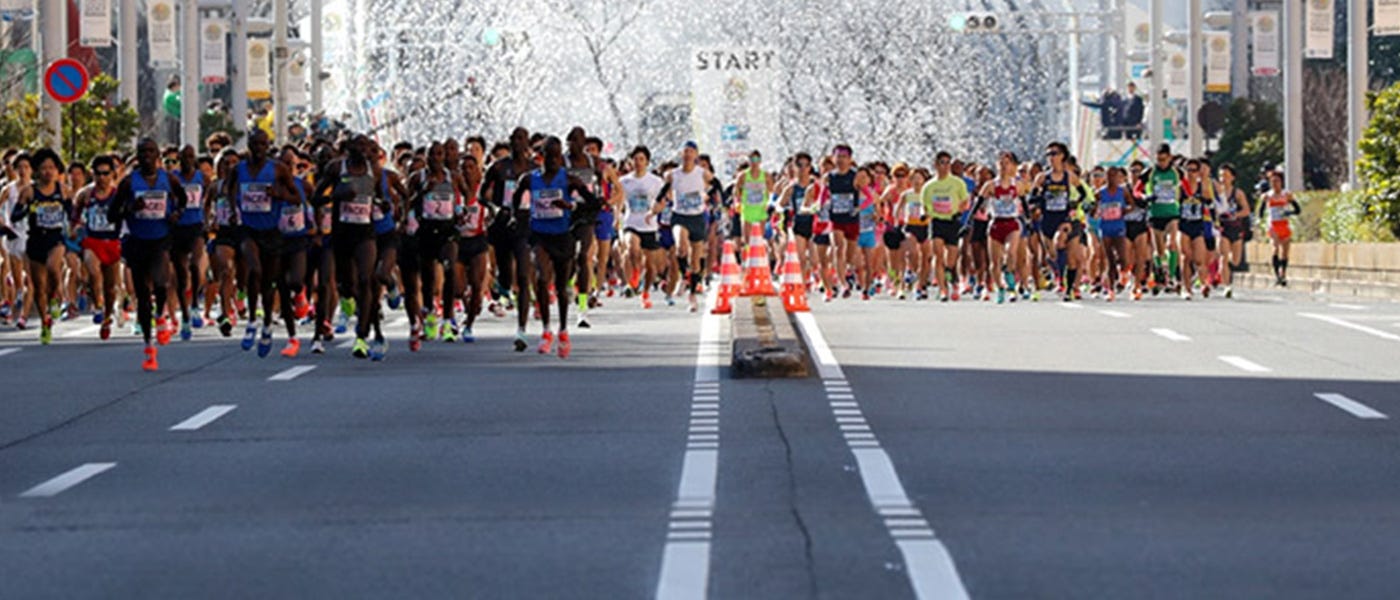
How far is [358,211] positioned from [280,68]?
44.4 meters

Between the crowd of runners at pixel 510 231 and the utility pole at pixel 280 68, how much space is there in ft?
58.6

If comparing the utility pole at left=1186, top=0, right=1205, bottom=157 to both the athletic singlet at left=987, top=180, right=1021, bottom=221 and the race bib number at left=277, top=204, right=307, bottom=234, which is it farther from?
the race bib number at left=277, top=204, right=307, bottom=234

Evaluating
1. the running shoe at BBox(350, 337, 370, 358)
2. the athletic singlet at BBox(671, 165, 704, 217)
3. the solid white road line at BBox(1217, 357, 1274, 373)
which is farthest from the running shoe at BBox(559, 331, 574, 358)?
the athletic singlet at BBox(671, 165, 704, 217)

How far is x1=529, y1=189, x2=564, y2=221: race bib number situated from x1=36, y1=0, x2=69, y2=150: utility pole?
21413 millimetres

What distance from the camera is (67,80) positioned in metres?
41.3

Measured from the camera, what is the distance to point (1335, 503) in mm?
12594

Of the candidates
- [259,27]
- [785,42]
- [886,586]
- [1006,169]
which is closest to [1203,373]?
[886,586]

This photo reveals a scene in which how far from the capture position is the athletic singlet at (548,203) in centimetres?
2467

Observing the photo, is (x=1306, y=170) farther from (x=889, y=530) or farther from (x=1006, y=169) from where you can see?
→ (x=889, y=530)

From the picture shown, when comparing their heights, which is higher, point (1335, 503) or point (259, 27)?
point (259, 27)

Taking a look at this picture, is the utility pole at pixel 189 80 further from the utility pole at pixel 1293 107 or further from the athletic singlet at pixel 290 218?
the athletic singlet at pixel 290 218

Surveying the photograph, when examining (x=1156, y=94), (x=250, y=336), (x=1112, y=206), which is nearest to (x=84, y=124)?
(x=1112, y=206)

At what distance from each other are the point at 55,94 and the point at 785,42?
88967mm

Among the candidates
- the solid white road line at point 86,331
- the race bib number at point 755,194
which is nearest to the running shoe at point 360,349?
the solid white road line at point 86,331
